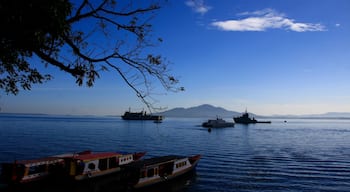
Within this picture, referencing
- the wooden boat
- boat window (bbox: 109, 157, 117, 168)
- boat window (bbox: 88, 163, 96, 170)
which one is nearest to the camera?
the wooden boat

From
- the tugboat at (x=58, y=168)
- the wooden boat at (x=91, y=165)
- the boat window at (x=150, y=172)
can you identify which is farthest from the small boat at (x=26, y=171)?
the boat window at (x=150, y=172)

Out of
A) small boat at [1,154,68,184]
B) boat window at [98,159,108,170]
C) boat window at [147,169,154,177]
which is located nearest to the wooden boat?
boat window at [98,159,108,170]

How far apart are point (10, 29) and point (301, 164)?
44606 mm

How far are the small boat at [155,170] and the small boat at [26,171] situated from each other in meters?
8.13

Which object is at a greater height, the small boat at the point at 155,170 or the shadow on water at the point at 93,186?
the small boat at the point at 155,170

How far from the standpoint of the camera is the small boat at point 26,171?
94.4 ft

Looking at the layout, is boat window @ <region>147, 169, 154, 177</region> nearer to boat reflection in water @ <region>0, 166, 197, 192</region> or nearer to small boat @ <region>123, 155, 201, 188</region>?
small boat @ <region>123, 155, 201, 188</region>

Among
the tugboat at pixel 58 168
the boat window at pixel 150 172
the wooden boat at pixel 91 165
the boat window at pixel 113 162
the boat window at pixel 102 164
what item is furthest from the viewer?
the boat window at pixel 113 162

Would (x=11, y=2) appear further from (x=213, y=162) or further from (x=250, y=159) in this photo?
(x=250, y=159)

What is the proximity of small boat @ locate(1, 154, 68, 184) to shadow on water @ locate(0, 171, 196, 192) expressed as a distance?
76 cm

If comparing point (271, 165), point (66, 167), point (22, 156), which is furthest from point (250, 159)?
point (22, 156)

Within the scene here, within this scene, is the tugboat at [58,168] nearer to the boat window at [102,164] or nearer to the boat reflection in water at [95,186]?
the boat window at [102,164]

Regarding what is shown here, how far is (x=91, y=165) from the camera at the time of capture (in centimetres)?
3262

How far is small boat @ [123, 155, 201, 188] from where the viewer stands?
29078 mm
